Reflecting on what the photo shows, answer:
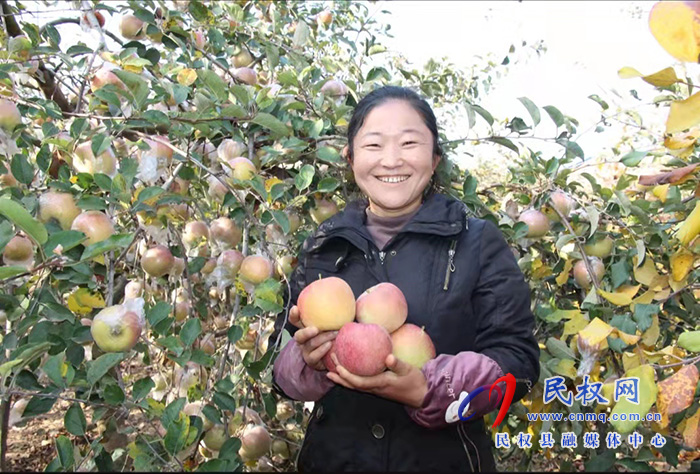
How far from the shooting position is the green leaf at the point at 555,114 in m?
1.52

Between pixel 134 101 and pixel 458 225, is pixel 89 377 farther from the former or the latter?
pixel 458 225

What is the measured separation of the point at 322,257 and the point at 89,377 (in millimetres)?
554

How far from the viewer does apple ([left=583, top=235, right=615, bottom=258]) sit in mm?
1502

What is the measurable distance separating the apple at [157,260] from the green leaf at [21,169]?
37 cm

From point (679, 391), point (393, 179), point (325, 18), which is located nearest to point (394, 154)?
point (393, 179)

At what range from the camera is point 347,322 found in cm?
103

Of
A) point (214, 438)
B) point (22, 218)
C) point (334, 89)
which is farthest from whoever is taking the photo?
point (334, 89)

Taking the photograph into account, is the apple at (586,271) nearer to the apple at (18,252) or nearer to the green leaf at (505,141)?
the green leaf at (505,141)

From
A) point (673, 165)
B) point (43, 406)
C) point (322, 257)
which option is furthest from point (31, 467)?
point (673, 165)

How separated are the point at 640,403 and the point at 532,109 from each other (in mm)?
853

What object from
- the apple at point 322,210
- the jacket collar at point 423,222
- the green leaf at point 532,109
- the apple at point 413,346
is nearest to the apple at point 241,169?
the jacket collar at point 423,222

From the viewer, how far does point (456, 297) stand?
110cm

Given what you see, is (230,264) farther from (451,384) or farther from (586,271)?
(586,271)

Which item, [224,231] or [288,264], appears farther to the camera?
[288,264]
